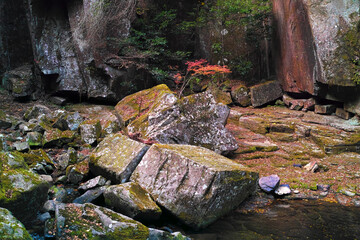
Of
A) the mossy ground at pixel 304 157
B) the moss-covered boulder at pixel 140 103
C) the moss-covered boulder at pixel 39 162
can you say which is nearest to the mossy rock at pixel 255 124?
the mossy ground at pixel 304 157


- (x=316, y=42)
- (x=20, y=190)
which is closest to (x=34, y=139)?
(x=20, y=190)

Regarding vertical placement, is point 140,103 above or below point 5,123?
above

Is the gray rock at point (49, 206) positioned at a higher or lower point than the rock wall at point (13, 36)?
lower

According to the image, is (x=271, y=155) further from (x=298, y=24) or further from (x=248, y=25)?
(x=248, y=25)

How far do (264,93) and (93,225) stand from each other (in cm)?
1108

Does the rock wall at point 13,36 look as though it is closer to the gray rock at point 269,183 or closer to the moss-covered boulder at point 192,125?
the moss-covered boulder at point 192,125

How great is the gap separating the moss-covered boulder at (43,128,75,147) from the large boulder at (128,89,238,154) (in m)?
1.90

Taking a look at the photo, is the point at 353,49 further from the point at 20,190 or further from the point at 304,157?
the point at 20,190

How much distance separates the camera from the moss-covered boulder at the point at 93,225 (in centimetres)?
349

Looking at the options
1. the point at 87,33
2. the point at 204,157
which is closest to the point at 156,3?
the point at 87,33

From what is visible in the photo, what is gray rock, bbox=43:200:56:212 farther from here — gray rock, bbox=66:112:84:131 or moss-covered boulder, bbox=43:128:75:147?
gray rock, bbox=66:112:84:131

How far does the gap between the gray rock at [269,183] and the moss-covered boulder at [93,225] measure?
3265 millimetres

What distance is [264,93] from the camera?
13047mm

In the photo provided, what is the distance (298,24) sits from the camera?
35.9 ft
